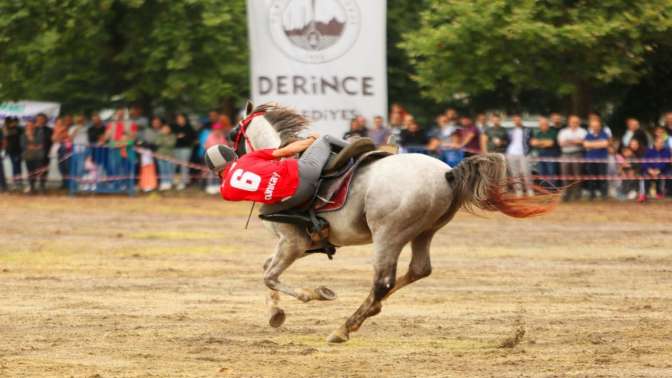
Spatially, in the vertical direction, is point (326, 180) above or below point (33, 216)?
above

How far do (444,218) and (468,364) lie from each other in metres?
1.74

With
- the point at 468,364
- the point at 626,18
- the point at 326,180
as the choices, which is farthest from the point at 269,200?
the point at 626,18

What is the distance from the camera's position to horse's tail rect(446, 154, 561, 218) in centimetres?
1117

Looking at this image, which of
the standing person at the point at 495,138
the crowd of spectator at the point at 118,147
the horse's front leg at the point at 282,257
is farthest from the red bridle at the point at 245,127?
the crowd of spectator at the point at 118,147

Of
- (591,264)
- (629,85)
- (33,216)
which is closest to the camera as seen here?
(591,264)

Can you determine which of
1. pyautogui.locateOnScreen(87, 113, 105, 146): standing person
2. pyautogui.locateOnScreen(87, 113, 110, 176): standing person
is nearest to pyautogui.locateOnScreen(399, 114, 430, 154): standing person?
pyautogui.locateOnScreen(87, 113, 110, 176): standing person

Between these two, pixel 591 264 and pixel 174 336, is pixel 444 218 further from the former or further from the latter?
pixel 591 264

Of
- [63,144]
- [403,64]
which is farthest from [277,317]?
[403,64]

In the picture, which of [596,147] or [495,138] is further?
[495,138]

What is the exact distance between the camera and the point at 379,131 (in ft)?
82.6

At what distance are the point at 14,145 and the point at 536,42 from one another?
10.7 metres

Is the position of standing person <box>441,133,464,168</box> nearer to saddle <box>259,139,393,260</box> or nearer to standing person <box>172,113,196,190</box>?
standing person <box>172,113,196,190</box>

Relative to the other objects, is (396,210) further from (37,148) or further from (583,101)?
(37,148)

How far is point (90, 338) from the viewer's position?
450 inches
